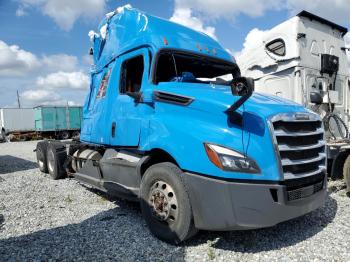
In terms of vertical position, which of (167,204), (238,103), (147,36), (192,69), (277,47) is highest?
(277,47)

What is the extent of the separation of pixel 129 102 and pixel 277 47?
13.0ft

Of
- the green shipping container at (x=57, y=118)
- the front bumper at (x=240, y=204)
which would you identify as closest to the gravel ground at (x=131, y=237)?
the front bumper at (x=240, y=204)

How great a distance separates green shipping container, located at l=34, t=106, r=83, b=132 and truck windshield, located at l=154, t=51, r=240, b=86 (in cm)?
2494

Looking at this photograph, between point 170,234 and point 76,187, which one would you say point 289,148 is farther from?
point 76,187

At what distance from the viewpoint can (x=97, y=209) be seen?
5887 millimetres

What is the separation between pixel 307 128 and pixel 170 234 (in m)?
2.14

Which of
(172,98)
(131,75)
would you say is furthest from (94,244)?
(131,75)

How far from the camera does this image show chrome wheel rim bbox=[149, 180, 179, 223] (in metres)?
4.15

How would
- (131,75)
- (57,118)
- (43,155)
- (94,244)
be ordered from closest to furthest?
(94,244)
(131,75)
(43,155)
(57,118)

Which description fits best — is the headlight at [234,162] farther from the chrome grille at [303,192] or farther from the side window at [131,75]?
the side window at [131,75]

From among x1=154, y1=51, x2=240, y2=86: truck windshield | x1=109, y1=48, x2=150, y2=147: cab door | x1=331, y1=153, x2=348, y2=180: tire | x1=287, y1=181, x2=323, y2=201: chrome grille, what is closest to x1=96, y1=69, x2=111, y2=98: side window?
x1=109, y1=48, x2=150, y2=147: cab door

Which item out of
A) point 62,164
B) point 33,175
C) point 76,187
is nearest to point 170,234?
point 76,187

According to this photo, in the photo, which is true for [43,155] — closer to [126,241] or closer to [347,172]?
[126,241]

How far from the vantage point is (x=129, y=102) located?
207 inches
